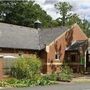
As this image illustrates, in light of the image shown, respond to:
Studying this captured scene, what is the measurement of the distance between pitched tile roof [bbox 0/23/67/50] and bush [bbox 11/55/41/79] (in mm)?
7749

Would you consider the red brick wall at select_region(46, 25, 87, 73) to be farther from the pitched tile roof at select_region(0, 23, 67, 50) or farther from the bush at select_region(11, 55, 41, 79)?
the bush at select_region(11, 55, 41, 79)

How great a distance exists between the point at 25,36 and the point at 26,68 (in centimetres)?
1520

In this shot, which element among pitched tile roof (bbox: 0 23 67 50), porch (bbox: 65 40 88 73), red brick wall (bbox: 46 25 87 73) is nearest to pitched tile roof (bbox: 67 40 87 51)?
porch (bbox: 65 40 88 73)

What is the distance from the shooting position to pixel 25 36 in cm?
4888

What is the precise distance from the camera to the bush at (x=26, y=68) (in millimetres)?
34156

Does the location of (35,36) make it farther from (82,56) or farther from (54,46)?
(82,56)

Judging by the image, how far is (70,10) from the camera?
9125cm

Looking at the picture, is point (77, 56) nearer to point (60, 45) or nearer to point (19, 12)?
point (60, 45)

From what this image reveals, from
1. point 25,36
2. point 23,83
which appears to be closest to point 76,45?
point 25,36

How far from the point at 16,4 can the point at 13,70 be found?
133 ft

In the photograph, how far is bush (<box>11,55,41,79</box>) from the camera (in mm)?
A: 34156

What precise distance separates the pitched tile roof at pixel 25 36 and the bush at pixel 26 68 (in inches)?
305

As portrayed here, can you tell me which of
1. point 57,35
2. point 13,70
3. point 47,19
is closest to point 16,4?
point 47,19

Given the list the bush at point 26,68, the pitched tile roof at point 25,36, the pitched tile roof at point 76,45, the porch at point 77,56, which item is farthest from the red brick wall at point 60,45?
the bush at point 26,68
